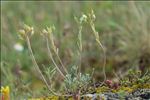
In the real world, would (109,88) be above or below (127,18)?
below

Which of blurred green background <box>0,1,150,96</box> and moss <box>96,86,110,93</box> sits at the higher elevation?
blurred green background <box>0,1,150,96</box>

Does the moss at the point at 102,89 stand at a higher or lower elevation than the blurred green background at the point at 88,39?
lower

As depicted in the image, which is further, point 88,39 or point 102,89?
point 88,39

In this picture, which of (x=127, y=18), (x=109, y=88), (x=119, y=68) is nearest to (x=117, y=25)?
(x=127, y=18)

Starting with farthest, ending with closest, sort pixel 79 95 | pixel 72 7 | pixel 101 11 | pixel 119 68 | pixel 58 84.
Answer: pixel 72 7 → pixel 101 11 → pixel 119 68 → pixel 58 84 → pixel 79 95

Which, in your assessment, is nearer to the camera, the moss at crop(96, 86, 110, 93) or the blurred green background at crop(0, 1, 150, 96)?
the moss at crop(96, 86, 110, 93)

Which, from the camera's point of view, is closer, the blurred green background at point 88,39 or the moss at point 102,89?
the moss at point 102,89

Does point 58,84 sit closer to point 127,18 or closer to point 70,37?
point 70,37

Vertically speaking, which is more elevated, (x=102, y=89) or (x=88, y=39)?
(x=88, y=39)
